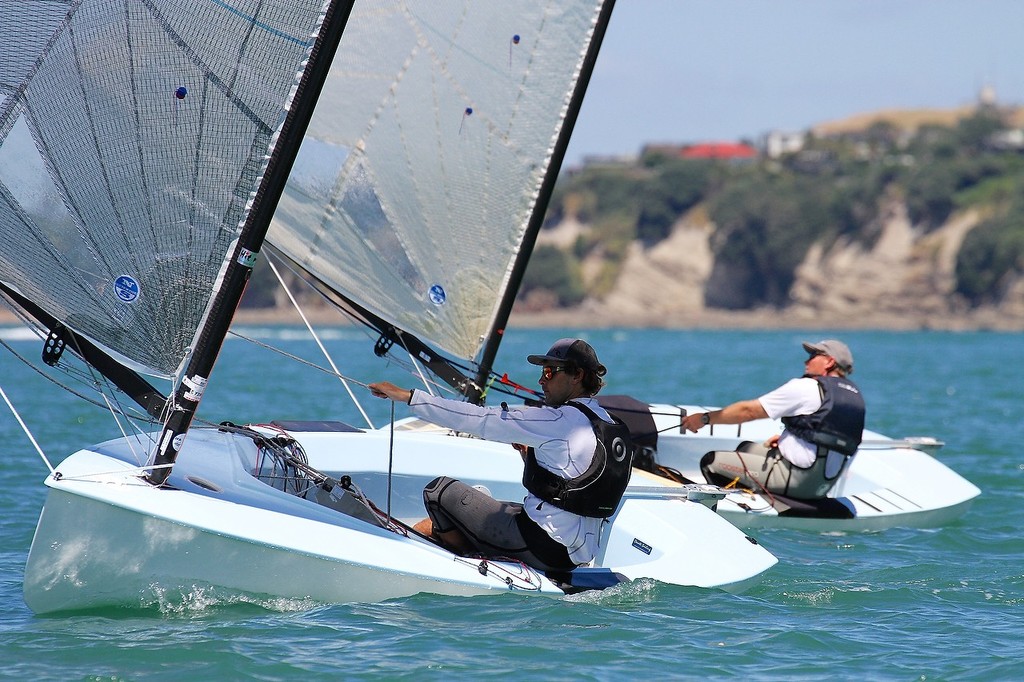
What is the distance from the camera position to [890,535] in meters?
7.32

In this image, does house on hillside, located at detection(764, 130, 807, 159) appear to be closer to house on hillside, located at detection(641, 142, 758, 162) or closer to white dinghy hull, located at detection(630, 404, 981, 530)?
house on hillside, located at detection(641, 142, 758, 162)

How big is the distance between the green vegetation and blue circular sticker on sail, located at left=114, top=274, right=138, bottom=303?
55.2m

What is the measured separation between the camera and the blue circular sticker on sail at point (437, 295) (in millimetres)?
7305

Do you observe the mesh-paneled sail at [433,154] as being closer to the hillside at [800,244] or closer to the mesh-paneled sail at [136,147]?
the mesh-paneled sail at [136,147]

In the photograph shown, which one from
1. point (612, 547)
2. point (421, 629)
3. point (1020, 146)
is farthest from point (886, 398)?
point (1020, 146)

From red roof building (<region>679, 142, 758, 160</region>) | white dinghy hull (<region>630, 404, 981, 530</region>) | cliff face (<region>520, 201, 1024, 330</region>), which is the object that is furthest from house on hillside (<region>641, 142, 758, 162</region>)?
white dinghy hull (<region>630, 404, 981, 530</region>)

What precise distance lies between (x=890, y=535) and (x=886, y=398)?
12.6 metres

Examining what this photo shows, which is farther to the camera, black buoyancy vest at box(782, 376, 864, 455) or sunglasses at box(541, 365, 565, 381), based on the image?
black buoyancy vest at box(782, 376, 864, 455)

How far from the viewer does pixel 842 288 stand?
5806 cm

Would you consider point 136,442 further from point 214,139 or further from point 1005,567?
point 1005,567

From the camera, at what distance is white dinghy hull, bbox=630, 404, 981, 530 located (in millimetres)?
7297

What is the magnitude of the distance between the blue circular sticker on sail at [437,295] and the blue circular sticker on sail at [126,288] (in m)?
2.67

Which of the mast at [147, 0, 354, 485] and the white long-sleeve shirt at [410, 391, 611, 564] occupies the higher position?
the mast at [147, 0, 354, 485]

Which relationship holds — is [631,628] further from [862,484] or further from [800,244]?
[800,244]
